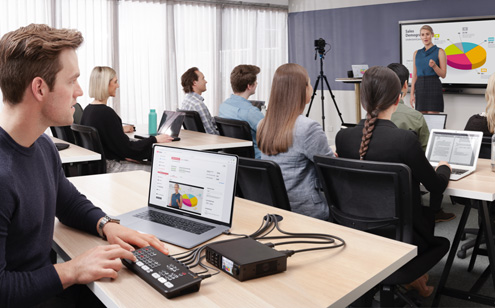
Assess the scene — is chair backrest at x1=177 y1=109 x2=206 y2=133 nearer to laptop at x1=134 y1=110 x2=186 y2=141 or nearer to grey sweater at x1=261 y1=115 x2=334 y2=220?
laptop at x1=134 y1=110 x2=186 y2=141

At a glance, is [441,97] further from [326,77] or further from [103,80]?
[103,80]

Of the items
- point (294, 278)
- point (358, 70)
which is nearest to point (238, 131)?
point (294, 278)

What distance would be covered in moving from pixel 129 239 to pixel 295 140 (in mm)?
1197

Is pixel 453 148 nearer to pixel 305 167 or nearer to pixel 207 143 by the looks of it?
pixel 305 167

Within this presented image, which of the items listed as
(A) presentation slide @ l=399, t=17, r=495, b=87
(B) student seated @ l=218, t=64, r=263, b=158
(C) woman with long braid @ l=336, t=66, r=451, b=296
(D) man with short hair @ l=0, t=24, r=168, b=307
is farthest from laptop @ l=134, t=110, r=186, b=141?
(A) presentation slide @ l=399, t=17, r=495, b=87

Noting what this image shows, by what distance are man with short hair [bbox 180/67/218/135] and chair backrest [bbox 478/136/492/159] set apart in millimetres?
2602

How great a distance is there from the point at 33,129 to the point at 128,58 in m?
5.66

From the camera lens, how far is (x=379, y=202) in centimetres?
202

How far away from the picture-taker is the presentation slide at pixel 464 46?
257 inches

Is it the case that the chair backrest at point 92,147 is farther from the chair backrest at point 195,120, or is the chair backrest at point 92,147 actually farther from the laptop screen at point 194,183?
the laptop screen at point 194,183

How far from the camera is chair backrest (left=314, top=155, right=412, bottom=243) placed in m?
1.90

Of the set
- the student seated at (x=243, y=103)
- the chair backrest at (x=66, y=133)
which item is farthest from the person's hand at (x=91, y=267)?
the chair backrest at (x=66, y=133)

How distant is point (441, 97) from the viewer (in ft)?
21.8

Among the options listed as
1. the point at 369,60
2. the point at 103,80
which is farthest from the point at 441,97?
the point at 103,80
